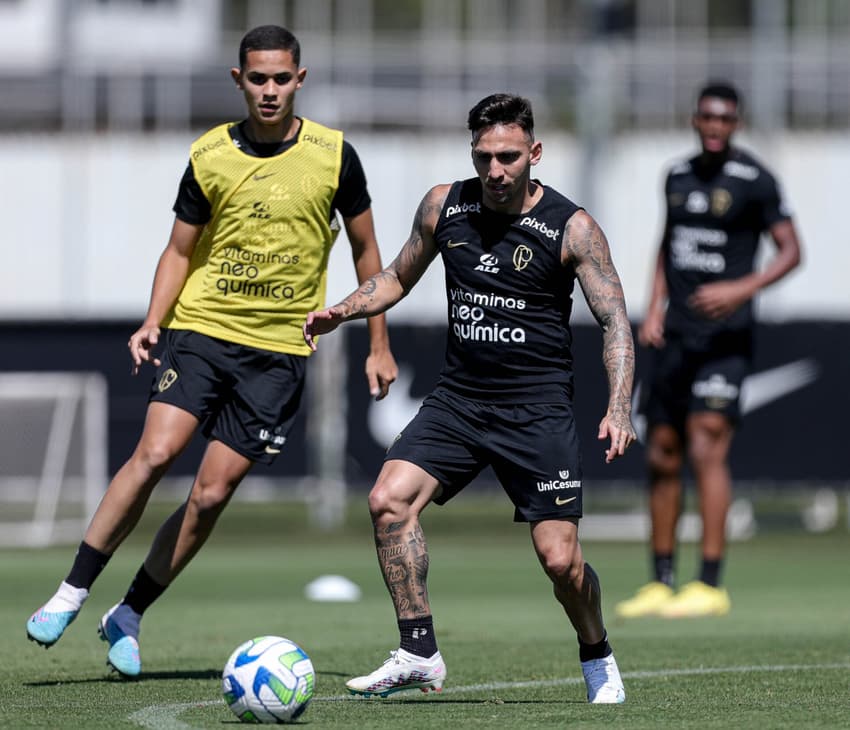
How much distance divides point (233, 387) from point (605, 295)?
1.90 meters

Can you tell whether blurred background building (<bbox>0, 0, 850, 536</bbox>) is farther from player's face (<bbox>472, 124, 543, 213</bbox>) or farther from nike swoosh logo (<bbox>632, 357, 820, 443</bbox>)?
player's face (<bbox>472, 124, 543, 213</bbox>)

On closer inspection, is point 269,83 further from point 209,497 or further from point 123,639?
point 123,639

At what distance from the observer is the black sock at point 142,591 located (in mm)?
7977

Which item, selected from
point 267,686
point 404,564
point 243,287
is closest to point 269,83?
point 243,287

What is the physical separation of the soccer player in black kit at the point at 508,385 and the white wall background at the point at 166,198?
19517mm

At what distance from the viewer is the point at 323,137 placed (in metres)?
8.12

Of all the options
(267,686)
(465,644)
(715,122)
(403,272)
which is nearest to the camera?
(267,686)

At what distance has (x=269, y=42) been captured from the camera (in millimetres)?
7844

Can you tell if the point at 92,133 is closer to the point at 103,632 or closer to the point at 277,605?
the point at 277,605

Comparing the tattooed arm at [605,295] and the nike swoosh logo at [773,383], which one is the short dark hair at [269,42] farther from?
the nike swoosh logo at [773,383]

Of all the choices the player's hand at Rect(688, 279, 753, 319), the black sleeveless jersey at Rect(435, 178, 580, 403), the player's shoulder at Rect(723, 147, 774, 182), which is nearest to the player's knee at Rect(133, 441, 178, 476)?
the black sleeveless jersey at Rect(435, 178, 580, 403)

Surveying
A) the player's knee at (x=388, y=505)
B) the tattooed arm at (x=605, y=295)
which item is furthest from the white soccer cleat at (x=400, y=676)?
the tattooed arm at (x=605, y=295)

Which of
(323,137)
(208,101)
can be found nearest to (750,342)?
(323,137)

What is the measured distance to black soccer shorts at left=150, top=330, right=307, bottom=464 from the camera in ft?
26.0
